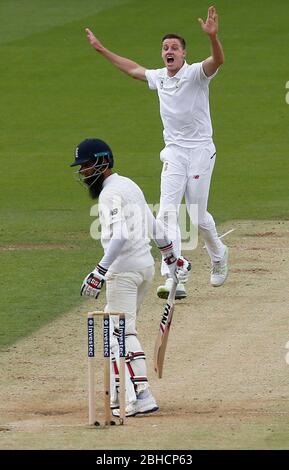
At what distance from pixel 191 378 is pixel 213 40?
9.93 ft

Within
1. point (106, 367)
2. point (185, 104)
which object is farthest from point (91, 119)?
point (106, 367)

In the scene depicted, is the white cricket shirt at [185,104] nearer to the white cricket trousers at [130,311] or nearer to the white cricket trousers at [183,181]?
the white cricket trousers at [183,181]

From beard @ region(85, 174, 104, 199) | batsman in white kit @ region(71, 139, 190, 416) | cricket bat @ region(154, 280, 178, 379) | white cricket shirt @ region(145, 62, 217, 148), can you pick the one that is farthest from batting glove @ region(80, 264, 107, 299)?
white cricket shirt @ region(145, 62, 217, 148)

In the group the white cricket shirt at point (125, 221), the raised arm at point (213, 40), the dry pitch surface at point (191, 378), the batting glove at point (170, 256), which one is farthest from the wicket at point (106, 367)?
the raised arm at point (213, 40)

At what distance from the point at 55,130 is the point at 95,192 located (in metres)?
16.9

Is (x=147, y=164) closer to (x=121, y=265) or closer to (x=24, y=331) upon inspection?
(x=24, y=331)

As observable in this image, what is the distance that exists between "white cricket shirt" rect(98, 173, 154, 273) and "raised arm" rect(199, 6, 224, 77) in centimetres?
220

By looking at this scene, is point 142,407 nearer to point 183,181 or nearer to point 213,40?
point 183,181

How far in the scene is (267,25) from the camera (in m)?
33.7

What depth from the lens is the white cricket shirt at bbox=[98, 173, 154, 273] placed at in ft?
36.2

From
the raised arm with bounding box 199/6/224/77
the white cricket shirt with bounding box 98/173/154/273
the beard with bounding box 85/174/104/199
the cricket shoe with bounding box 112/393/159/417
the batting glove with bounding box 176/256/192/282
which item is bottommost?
the cricket shoe with bounding box 112/393/159/417

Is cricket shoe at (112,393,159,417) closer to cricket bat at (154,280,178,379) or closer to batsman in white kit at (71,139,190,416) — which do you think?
batsman in white kit at (71,139,190,416)

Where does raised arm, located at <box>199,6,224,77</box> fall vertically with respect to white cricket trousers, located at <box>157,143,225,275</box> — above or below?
above

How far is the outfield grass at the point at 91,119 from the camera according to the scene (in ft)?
58.9
